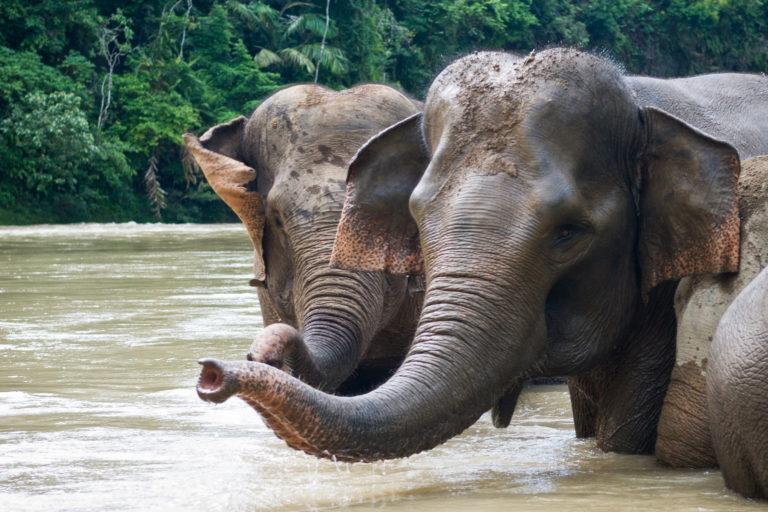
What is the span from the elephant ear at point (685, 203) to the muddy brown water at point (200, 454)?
0.68m

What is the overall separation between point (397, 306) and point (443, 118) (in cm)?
226

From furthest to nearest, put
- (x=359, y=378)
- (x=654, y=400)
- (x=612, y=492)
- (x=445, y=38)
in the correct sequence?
1. (x=445, y=38)
2. (x=359, y=378)
3. (x=654, y=400)
4. (x=612, y=492)

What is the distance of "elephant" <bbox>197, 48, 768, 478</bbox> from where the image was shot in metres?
3.29

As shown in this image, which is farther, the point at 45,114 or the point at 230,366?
the point at 45,114

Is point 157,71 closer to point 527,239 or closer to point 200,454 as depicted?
point 200,454

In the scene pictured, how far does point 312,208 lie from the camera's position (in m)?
5.87

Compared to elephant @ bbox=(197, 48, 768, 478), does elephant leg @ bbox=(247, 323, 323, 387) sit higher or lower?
lower

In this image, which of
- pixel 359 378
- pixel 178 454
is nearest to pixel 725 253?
pixel 178 454

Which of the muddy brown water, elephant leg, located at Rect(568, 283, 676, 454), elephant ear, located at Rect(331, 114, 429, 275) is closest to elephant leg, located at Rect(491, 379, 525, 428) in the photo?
the muddy brown water

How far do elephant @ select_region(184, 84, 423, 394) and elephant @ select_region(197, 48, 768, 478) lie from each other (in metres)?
1.19

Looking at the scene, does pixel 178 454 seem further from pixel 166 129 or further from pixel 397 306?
pixel 166 129

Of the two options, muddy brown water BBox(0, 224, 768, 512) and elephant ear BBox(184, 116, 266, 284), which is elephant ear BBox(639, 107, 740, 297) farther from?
elephant ear BBox(184, 116, 266, 284)

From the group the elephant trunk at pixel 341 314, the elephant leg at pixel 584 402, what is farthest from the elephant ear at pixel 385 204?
the elephant trunk at pixel 341 314

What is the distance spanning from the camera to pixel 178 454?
4785 mm
